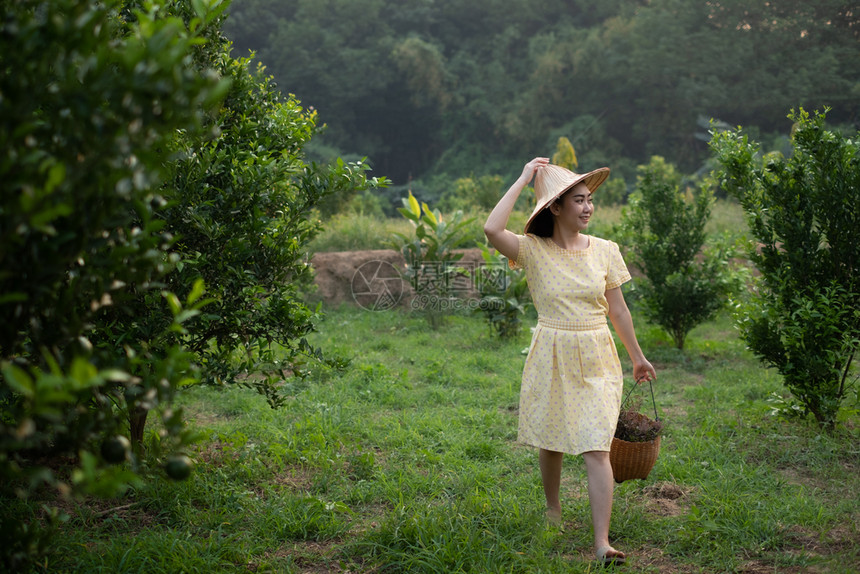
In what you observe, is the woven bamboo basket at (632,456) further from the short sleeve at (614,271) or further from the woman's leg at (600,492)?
the short sleeve at (614,271)

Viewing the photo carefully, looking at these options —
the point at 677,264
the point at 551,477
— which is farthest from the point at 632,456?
the point at 677,264

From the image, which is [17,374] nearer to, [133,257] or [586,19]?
[133,257]

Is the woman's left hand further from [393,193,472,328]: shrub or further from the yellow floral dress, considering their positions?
[393,193,472,328]: shrub

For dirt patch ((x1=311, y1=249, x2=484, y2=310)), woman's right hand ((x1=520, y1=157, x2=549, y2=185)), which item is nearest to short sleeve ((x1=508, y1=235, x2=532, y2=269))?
woman's right hand ((x1=520, y1=157, x2=549, y2=185))

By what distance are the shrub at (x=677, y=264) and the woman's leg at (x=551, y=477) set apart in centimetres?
450

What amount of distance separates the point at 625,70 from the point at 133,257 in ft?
108

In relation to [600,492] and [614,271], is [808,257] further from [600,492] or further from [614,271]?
[600,492]

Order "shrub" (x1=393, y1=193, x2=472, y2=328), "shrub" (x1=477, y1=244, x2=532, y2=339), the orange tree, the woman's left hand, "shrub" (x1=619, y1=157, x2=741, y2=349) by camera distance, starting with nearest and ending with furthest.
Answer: the orange tree, the woman's left hand, "shrub" (x1=619, y1=157, x2=741, y2=349), "shrub" (x1=477, y1=244, x2=532, y2=339), "shrub" (x1=393, y1=193, x2=472, y2=328)

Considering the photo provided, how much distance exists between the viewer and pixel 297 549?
122 inches

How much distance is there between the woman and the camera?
9.62 feet

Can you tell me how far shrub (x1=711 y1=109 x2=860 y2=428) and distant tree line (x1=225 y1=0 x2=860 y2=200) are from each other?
22.7 meters

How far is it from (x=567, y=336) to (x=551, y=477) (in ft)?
2.25

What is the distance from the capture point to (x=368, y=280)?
35.6ft

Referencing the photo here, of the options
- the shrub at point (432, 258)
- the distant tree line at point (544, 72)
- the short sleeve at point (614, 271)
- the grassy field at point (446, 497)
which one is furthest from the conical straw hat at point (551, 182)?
the distant tree line at point (544, 72)
